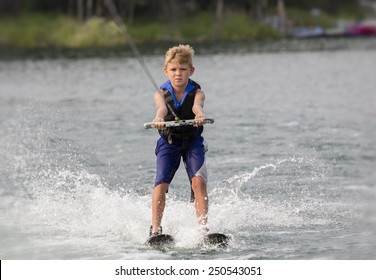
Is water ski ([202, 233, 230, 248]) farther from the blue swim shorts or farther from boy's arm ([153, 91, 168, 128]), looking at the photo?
boy's arm ([153, 91, 168, 128])

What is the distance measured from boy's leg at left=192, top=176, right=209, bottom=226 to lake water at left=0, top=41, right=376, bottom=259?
17 centimetres

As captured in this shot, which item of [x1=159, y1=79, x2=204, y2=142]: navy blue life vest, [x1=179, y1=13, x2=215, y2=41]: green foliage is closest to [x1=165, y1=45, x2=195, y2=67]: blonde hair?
[x1=159, y1=79, x2=204, y2=142]: navy blue life vest

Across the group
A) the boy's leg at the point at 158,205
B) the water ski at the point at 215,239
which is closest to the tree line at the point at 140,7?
the boy's leg at the point at 158,205

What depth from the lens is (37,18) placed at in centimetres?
5769

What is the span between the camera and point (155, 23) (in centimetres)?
6147

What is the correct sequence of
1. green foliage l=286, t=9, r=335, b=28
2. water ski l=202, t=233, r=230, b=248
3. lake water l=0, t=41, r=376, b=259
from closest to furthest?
1. water ski l=202, t=233, r=230, b=248
2. lake water l=0, t=41, r=376, b=259
3. green foliage l=286, t=9, r=335, b=28

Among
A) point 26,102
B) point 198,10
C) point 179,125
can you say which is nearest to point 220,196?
point 179,125

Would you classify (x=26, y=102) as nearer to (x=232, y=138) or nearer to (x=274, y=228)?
(x=232, y=138)

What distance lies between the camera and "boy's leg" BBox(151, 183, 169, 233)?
7.87 metres

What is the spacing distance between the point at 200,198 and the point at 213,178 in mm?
3405

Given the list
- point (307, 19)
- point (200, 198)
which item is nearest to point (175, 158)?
point (200, 198)

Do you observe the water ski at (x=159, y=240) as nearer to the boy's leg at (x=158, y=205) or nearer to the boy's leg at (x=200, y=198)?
the boy's leg at (x=158, y=205)

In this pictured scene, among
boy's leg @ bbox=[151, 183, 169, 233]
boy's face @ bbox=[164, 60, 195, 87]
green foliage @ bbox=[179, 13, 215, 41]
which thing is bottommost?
boy's leg @ bbox=[151, 183, 169, 233]

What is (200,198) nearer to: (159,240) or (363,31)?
(159,240)
